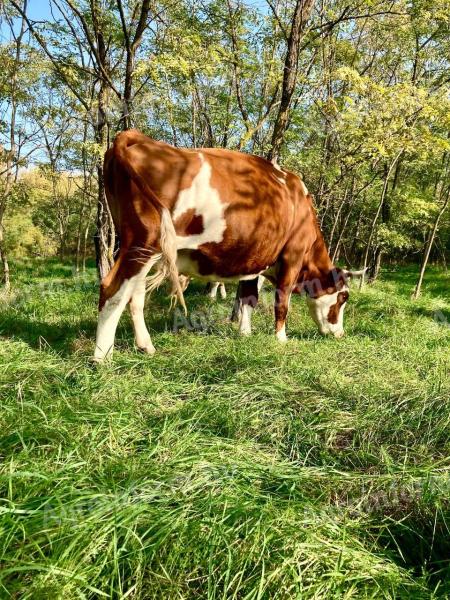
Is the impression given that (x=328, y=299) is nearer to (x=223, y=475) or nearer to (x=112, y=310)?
(x=112, y=310)

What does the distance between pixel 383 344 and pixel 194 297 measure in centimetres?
388

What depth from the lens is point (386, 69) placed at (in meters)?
12.1

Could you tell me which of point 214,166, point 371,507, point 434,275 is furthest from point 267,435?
point 434,275

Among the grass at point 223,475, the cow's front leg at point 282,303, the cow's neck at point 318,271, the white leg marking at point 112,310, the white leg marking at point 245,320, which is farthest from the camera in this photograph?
the cow's neck at point 318,271

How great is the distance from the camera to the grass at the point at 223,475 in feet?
5.36

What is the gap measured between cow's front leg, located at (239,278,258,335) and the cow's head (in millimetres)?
747

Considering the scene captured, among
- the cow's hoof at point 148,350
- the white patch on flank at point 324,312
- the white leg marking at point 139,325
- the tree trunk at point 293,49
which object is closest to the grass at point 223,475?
the cow's hoof at point 148,350

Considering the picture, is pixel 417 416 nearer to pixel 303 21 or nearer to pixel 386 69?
pixel 303 21

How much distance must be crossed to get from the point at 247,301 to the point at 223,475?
4220 millimetres

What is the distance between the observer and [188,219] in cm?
466

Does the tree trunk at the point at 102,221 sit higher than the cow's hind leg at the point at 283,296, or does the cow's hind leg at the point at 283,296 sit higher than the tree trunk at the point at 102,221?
the tree trunk at the point at 102,221

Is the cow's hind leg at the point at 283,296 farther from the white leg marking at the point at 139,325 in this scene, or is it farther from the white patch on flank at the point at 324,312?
the white leg marking at the point at 139,325

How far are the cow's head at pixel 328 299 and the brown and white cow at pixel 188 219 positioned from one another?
2.16 ft

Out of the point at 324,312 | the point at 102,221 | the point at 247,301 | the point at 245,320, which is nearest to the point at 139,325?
the point at 245,320
